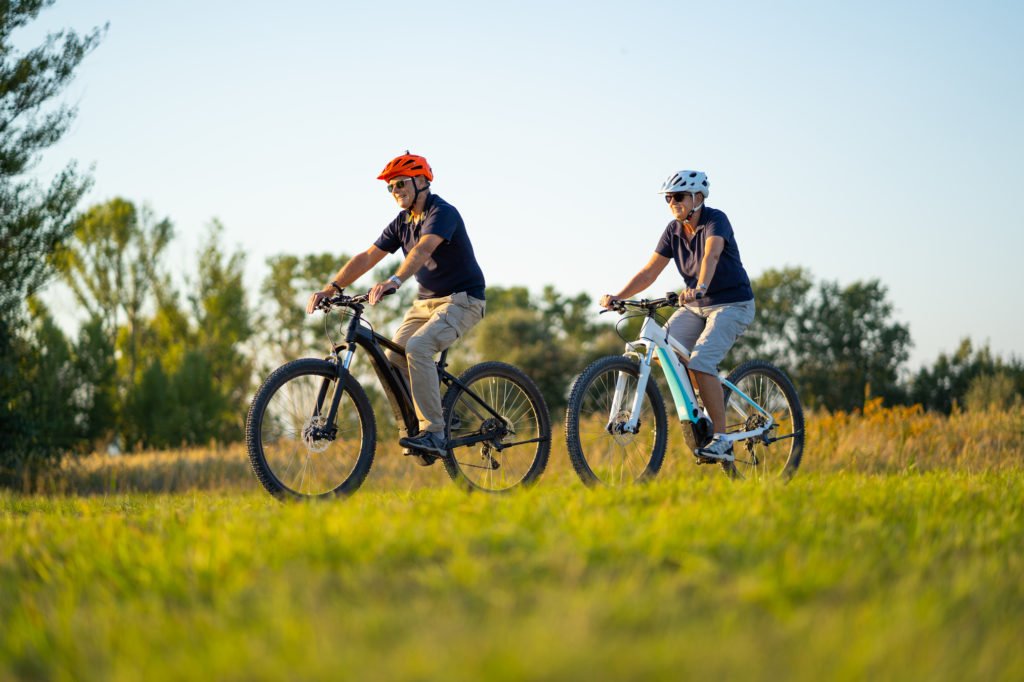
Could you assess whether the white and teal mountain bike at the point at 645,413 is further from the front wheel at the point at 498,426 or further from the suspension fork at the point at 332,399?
the suspension fork at the point at 332,399

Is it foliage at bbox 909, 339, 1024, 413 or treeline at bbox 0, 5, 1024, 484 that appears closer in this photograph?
treeline at bbox 0, 5, 1024, 484

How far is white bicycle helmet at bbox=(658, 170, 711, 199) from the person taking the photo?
24.7 feet

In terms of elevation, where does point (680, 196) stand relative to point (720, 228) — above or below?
above

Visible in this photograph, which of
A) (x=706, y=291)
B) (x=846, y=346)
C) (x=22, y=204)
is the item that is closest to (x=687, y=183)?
(x=706, y=291)

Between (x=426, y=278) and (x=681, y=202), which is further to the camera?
(x=681, y=202)

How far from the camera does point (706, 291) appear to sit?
739cm

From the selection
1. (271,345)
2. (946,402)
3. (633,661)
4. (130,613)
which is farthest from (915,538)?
(271,345)

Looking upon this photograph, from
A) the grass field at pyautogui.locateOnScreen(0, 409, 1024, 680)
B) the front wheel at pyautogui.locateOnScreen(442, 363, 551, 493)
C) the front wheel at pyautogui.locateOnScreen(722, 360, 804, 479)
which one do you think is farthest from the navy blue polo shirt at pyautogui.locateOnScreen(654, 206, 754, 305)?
the grass field at pyautogui.locateOnScreen(0, 409, 1024, 680)

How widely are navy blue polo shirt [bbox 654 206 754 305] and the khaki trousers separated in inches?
69.5

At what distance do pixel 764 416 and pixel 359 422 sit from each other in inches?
141

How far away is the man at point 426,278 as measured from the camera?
271 inches

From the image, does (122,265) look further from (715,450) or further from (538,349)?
(715,450)

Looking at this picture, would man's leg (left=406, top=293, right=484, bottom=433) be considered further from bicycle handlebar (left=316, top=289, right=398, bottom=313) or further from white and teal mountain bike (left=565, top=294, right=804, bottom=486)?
white and teal mountain bike (left=565, top=294, right=804, bottom=486)

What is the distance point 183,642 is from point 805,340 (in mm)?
53945
